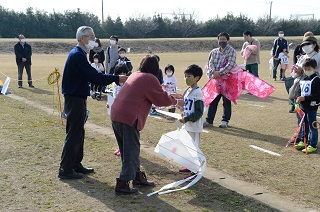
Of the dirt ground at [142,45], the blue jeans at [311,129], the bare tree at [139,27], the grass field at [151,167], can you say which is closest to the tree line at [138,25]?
the bare tree at [139,27]

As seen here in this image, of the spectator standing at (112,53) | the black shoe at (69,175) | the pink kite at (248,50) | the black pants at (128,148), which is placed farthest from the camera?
the pink kite at (248,50)

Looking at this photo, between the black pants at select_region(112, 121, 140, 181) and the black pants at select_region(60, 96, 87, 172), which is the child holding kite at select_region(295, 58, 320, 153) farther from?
the black pants at select_region(60, 96, 87, 172)

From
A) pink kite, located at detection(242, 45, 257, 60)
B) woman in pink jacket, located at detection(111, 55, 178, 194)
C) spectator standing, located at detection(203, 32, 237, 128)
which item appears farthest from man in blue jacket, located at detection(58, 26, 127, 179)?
pink kite, located at detection(242, 45, 257, 60)

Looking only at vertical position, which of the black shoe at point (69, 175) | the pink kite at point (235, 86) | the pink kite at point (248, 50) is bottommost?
the black shoe at point (69, 175)

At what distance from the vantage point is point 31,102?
13.7m

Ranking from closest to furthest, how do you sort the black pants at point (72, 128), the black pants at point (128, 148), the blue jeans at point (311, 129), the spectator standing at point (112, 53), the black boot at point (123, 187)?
1. the black pants at point (128, 148)
2. the black boot at point (123, 187)
3. the black pants at point (72, 128)
4. the blue jeans at point (311, 129)
5. the spectator standing at point (112, 53)

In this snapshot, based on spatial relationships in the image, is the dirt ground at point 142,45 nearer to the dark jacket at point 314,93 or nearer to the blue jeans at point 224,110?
the blue jeans at point 224,110

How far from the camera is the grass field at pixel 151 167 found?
534 cm

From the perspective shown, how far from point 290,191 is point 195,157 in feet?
4.18

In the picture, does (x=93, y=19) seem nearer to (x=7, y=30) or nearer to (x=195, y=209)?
(x=7, y=30)

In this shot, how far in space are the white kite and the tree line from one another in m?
58.0

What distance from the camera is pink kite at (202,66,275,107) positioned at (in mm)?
9820

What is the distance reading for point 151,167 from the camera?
22.4 ft

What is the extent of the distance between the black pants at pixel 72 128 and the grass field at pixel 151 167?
0.99 ft
